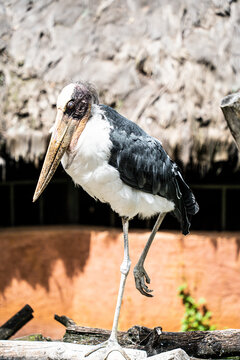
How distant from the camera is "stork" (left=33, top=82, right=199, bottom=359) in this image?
3.15 meters

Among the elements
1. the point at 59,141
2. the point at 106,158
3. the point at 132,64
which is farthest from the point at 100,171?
the point at 132,64

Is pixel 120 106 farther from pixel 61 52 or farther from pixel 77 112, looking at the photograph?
pixel 77 112

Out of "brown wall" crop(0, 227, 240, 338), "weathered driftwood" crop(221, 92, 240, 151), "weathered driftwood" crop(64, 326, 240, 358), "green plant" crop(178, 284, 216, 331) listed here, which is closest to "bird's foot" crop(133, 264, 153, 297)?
"weathered driftwood" crop(64, 326, 240, 358)

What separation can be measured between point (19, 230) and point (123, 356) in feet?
11.3

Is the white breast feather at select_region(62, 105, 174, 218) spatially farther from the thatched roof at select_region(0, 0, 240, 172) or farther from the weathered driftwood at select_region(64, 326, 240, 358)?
the thatched roof at select_region(0, 0, 240, 172)

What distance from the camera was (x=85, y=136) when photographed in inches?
124

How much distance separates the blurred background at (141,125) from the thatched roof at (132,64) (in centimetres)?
1

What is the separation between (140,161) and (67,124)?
0.48 meters

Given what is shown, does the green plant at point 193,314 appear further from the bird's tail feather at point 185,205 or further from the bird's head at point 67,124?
the bird's head at point 67,124

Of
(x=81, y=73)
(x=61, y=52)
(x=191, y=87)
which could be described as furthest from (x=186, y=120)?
(x=61, y=52)

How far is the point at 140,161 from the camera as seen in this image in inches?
131

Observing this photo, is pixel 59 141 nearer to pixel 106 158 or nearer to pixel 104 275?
pixel 106 158

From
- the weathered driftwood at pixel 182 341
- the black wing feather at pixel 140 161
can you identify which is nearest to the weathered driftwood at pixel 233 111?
the black wing feather at pixel 140 161

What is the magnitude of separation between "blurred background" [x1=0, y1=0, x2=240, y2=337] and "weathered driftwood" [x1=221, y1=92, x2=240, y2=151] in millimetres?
2169
